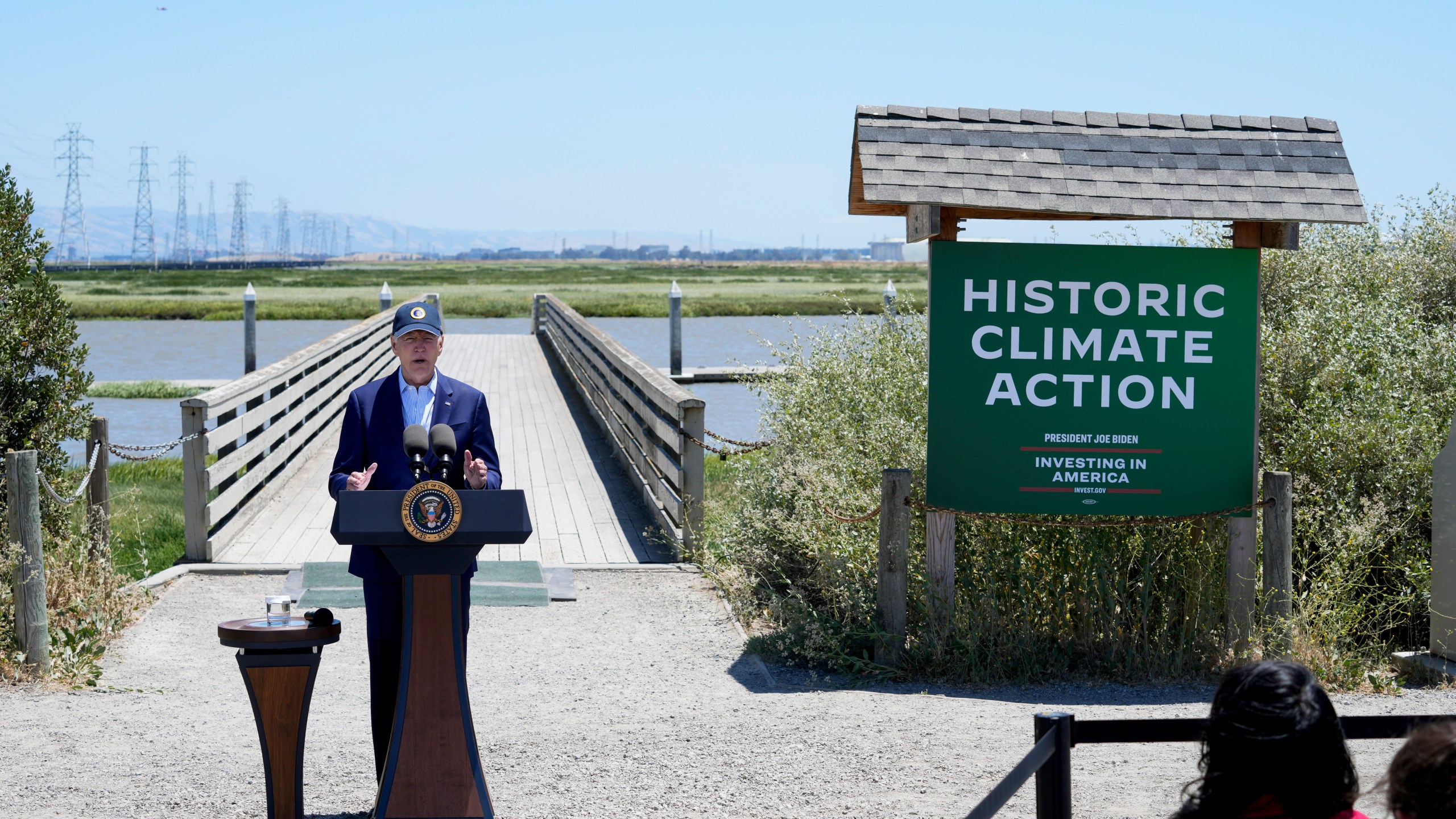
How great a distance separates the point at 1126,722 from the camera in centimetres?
260

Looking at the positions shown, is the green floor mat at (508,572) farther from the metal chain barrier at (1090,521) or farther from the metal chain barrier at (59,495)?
the metal chain barrier at (1090,521)

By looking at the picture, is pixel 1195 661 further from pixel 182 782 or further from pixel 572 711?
pixel 182 782

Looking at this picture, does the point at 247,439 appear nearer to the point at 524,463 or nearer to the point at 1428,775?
the point at 524,463

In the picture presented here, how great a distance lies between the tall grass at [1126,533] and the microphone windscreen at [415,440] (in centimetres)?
285

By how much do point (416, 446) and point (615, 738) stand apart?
175cm

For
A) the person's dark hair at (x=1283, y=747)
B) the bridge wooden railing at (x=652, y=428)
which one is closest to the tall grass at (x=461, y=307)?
the bridge wooden railing at (x=652, y=428)

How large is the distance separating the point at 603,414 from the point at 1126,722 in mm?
11338

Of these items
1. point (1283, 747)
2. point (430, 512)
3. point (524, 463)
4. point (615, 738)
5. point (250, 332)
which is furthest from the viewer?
point (250, 332)

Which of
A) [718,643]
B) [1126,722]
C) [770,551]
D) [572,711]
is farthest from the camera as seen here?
[770,551]

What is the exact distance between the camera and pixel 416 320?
3.89 meters

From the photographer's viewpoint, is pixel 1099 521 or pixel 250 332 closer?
pixel 1099 521

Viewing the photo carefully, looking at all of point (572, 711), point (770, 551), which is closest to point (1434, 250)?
point (770, 551)

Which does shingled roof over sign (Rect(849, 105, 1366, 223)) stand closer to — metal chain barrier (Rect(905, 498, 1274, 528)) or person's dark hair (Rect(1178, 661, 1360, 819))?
metal chain barrier (Rect(905, 498, 1274, 528))

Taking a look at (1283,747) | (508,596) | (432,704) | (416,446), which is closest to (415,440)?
(416,446)
